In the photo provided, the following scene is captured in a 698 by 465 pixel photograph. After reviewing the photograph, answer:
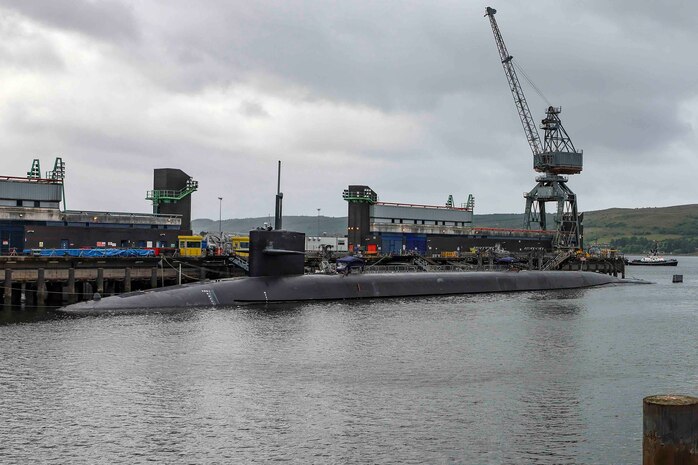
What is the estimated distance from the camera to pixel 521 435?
22.5 meters

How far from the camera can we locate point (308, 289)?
5825cm

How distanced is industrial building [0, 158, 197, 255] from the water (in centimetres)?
3300

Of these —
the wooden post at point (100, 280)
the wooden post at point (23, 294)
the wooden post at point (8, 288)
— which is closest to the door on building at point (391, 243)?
the wooden post at point (100, 280)

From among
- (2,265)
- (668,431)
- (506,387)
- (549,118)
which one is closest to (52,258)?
(2,265)

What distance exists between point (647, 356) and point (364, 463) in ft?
75.4

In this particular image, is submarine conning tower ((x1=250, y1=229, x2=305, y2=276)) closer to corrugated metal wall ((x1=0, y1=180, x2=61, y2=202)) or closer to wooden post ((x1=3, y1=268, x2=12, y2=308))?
wooden post ((x1=3, y1=268, x2=12, y2=308))

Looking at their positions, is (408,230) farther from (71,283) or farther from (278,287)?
(71,283)

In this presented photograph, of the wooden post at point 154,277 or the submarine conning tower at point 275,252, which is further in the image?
the wooden post at point 154,277

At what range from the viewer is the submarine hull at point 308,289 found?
5047cm

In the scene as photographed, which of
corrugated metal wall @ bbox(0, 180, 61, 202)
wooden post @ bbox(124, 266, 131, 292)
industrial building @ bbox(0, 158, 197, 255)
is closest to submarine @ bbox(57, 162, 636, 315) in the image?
wooden post @ bbox(124, 266, 131, 292)

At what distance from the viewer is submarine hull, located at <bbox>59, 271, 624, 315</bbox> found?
166ft

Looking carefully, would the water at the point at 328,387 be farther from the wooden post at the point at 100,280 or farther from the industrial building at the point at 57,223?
the industrial building at the point at 57,223

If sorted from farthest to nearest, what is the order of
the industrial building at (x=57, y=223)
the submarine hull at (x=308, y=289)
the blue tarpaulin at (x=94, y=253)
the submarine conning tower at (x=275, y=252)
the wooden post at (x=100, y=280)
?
1. the industrial building at (x=57, y=223)
2. the blue tarpaulin at (x=94, y=253)
3. the wooden post at (x=100, y=280)
4. the submarine conning tower at (x=275, y=252)
5. the submarine hull at (x=308, y=289)

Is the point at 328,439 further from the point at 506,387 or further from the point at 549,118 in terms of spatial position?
the point at 549,118
